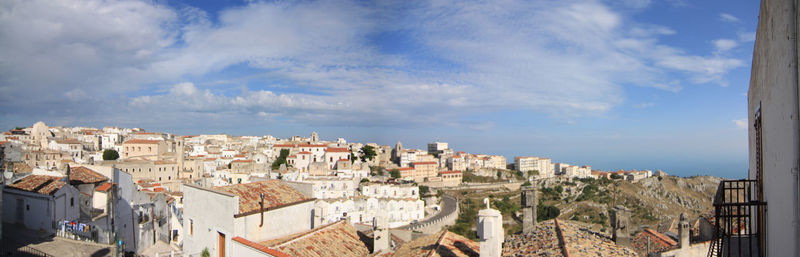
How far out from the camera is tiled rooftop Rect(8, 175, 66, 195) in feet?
45.6

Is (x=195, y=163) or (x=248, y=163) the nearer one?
(x=248, y=163)

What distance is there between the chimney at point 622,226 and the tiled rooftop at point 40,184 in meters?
16.7

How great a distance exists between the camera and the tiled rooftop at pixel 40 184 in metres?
13.9

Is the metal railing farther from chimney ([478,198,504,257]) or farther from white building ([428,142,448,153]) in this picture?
white building ([428,142,448,153])

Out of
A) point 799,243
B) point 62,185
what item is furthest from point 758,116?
point 62,185

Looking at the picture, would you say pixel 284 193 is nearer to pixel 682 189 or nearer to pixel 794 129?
pixel 794 129

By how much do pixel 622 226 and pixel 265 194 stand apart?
827cm

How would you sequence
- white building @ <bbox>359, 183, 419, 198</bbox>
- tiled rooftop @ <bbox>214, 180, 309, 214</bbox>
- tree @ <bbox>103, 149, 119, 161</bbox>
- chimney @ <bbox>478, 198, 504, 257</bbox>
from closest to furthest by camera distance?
chimney @ <bbox>478, 198, 504, 257</bbox>, tiled rooftop @ <bbox>214, 180, 309, 214</bbox>, white building @ <bbox>359, 183, 419, 198</bbox>, tree @ <bbox>103, 149, 119, 161</bbox>

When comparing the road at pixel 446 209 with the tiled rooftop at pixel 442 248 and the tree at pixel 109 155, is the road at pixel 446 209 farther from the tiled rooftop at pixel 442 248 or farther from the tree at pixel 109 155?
the tree at pixel 109 155

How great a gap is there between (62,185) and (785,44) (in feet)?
60.1

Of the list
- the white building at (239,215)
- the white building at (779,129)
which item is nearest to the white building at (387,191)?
the white building at (239,215)

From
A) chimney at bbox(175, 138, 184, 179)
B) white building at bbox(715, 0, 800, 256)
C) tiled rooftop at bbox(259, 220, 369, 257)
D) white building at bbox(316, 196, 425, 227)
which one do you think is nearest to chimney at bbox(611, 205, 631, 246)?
white building at bbox(715, 0, 800, 256)

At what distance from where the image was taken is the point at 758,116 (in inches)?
162

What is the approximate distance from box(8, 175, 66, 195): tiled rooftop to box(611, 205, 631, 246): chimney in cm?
1667
